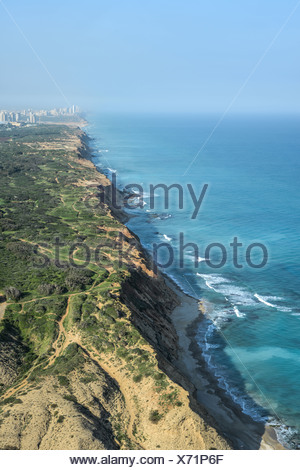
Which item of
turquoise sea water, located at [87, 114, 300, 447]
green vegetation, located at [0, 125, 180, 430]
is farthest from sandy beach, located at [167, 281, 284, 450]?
green vegetation, located at [0, 125, 180, 430]

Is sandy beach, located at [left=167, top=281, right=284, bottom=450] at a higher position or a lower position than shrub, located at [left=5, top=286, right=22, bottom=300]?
lower

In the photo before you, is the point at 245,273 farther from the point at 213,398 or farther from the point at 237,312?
the point at 213,398

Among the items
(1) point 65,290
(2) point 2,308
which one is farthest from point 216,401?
(2) point 2,308

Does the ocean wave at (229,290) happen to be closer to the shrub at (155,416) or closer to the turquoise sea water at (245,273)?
the turquoise sea water at (245,273)

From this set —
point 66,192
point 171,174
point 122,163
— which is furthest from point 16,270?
point 122,163

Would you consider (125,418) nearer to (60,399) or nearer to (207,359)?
(60,399)

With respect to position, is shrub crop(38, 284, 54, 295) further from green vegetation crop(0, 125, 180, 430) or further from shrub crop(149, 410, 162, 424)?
shrub crop(149, 410, 162, 424)
